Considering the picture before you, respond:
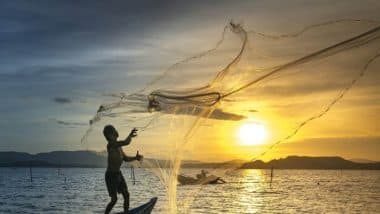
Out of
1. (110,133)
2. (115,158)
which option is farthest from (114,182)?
(110,133)

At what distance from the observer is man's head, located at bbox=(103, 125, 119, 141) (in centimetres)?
1517

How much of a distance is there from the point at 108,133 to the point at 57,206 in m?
52.6

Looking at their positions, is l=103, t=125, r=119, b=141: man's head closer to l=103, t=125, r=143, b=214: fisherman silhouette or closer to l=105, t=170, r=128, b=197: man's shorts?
l=103, t=125, r=143, b=214: fisherman silhouette

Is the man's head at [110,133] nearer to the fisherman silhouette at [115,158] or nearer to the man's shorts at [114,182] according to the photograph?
the fisherman silhouette at [115,158]

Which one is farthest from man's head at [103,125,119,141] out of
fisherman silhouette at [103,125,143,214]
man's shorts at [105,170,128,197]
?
man's shorts at [105,170,128,197]

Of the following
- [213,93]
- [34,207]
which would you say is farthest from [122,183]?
[34,207]

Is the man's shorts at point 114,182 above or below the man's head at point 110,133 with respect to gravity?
below

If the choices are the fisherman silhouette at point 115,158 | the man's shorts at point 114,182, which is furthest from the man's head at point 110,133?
the man's shorts at point 114,182

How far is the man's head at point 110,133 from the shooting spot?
15.2 m

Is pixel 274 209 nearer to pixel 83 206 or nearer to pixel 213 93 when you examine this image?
pixel 83 206

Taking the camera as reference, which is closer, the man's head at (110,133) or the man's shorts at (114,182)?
the man's head at (110,133)

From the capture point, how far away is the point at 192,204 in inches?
2527

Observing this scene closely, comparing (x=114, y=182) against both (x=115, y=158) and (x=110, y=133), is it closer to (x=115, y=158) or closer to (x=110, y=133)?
(x=115, y=158)

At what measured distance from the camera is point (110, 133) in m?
15.2
